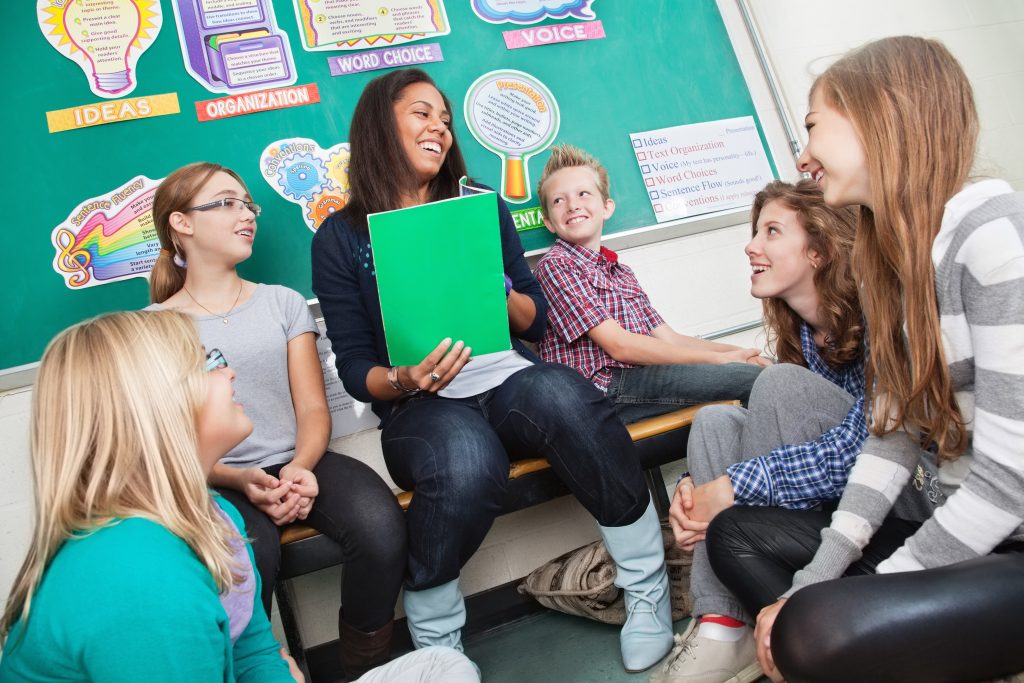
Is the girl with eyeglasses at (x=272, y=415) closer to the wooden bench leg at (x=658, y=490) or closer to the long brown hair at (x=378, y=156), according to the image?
the long brown hair at (x=378, y=156)

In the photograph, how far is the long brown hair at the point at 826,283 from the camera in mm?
1495

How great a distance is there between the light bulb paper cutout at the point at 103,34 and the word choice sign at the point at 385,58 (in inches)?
19.3

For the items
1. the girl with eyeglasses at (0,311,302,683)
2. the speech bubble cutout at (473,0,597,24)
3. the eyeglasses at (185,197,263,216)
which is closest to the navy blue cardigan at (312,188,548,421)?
the eyeglasses at (185,197,263,216)

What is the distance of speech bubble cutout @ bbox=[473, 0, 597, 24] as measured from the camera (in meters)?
2.40

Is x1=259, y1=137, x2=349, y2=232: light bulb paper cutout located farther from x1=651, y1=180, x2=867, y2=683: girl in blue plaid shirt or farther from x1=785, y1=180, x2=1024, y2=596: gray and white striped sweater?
x1=785, y1=180, x2=1024, y2=596: gray and white striped sweater

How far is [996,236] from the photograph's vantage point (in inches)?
35.8

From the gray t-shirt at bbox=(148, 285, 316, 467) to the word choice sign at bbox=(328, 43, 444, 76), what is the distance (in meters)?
0.80

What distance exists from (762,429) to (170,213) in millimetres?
1418

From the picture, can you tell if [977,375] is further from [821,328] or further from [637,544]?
[637,544]

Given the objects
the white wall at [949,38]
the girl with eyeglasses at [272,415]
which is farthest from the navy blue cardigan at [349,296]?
the white wall at [949,38]

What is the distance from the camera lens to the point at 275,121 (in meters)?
2.13

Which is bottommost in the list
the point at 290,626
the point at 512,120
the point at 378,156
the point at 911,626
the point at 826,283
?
the point at 290,626

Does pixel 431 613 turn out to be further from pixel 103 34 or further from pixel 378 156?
pixel 103 34

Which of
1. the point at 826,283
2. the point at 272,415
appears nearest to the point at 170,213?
the point at 272,415
